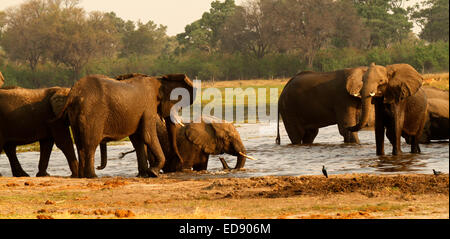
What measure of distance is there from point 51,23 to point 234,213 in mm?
54411

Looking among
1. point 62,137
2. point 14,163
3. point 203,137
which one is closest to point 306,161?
point 203,137

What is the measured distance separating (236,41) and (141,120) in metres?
50.2

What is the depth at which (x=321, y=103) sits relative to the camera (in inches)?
666

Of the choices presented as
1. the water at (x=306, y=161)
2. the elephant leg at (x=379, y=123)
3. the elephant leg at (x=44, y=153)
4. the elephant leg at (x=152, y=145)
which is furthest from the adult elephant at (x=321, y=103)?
the elephant leg at (x=44, y=153)

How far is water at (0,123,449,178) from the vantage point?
40.3ft

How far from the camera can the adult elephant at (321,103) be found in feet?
53.1

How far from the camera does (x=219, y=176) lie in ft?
39.0

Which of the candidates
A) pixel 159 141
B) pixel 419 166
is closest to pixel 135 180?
pixel 159 141

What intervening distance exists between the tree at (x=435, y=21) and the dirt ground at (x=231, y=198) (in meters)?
33.9

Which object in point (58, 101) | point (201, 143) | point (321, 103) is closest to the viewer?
point (58, 101)

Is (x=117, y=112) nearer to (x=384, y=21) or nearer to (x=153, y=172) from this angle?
(x=153, y=172)

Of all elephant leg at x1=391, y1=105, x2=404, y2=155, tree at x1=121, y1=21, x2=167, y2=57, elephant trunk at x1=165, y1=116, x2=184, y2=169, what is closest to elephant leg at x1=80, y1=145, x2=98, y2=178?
elephant trunk at x1=165, y1=116, x2=184, y2=169

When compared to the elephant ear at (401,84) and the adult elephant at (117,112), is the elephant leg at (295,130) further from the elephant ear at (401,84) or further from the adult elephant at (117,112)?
the adult elephant at (117,112)

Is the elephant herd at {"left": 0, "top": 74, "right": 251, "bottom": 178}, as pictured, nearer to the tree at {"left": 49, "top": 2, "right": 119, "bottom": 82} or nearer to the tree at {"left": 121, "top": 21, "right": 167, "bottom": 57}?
the tree at {"left": 49, "top": 2, "right": 119, "bottom": 82}
